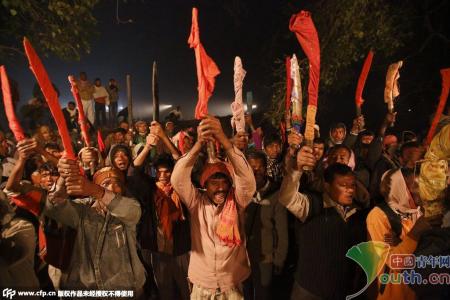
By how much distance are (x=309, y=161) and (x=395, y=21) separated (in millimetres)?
7286

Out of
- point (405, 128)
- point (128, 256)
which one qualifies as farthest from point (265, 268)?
point (405, 128)

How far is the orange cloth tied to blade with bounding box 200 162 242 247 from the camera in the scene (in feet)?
8.68

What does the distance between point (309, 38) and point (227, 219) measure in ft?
4.98

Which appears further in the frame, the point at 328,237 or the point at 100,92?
the point at 100,92

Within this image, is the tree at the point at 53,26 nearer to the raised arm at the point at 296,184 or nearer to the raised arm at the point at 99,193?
the raised arm at the point at 99,193

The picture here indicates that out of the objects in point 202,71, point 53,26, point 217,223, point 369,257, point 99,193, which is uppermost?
point 53,26

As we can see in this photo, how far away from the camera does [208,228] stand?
2.78m

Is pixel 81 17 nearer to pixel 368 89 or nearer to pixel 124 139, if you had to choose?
pixel 124 139

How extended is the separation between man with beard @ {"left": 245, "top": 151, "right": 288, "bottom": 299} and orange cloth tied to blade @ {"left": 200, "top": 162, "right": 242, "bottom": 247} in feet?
2.64

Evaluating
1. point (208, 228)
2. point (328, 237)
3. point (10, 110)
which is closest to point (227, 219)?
point (208, 228)

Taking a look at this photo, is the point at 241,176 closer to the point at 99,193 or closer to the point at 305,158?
the point at 305,158

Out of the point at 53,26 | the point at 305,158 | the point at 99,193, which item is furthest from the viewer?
the point at 53,26

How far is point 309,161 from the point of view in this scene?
2.48 m

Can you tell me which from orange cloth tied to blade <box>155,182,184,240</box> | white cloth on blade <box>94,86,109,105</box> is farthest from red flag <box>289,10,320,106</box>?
white cloth on blade <box>94,86,109,105</box>
